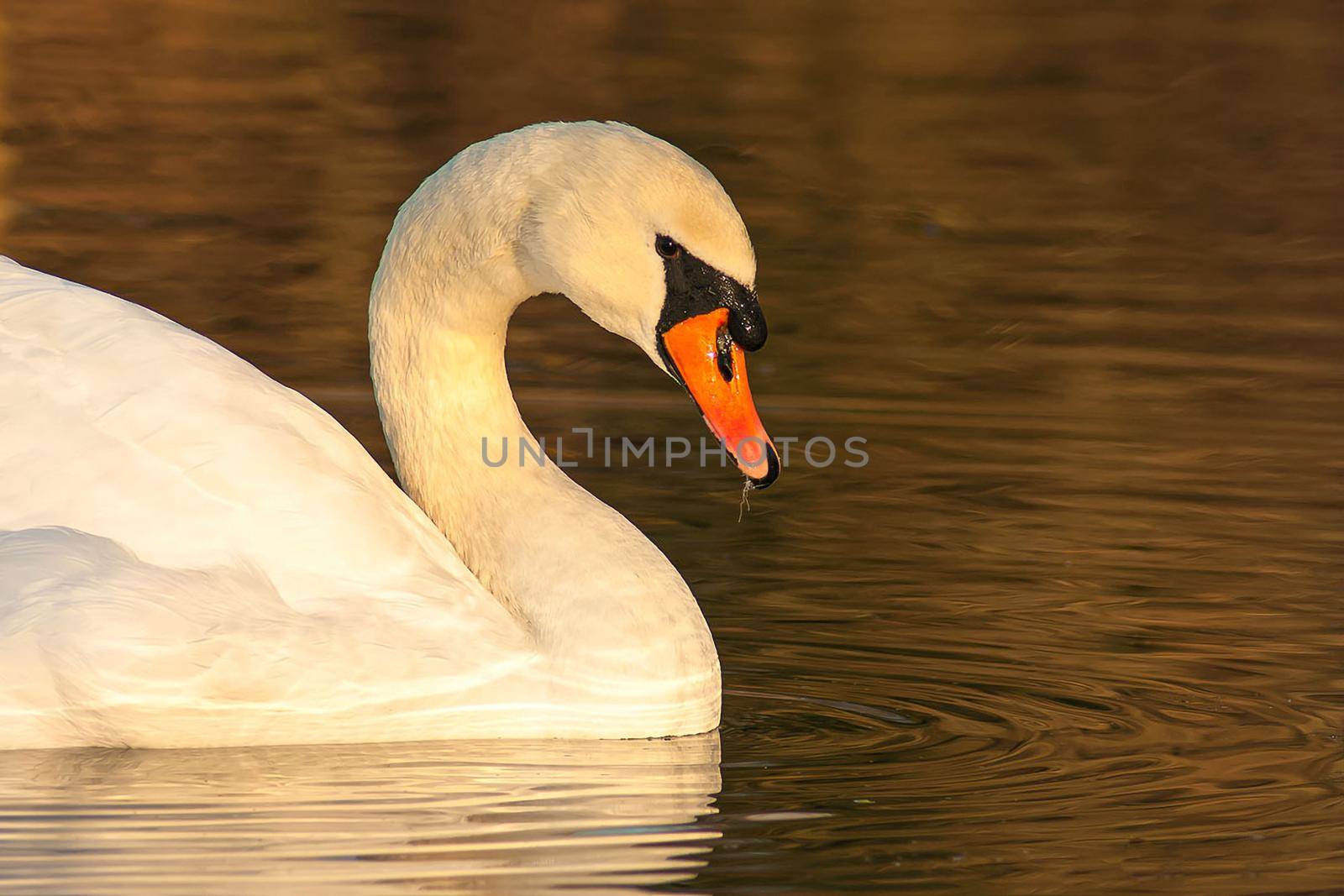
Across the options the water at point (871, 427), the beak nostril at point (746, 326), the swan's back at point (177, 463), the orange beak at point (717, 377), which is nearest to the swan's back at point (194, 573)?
the swan's back at point (177, 463)

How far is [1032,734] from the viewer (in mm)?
6809

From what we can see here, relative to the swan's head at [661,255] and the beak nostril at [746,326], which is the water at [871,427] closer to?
the swan's head at [661,255]

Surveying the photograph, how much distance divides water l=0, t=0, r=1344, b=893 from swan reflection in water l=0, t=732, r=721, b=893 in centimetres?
2

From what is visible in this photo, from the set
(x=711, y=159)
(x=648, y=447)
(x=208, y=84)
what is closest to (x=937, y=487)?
(x=648, y=447)

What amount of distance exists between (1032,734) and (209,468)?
222 centimetres

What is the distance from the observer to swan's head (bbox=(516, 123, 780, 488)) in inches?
257

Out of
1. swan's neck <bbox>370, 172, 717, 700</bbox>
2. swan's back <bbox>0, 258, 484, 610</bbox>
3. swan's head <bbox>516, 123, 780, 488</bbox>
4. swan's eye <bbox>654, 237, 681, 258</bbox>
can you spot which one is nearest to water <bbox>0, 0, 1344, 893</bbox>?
swan's neck <bbox>370, 172, 717, 700</bbox>

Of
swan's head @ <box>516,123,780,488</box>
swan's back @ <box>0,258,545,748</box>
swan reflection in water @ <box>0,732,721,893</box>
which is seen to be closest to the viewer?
swan reflection in water @ <box>0,732,721,893</box>

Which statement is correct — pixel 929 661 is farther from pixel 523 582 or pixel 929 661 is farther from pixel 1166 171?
pixel 1166 171

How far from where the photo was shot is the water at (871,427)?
19.3 feet

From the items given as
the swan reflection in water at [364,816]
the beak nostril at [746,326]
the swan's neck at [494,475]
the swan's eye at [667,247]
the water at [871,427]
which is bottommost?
the water at [871,427]

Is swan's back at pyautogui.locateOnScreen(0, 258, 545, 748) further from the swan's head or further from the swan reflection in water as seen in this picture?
the swan's head

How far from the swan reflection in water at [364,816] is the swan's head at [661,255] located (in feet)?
2.94

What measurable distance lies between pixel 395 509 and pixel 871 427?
429 centimetres
